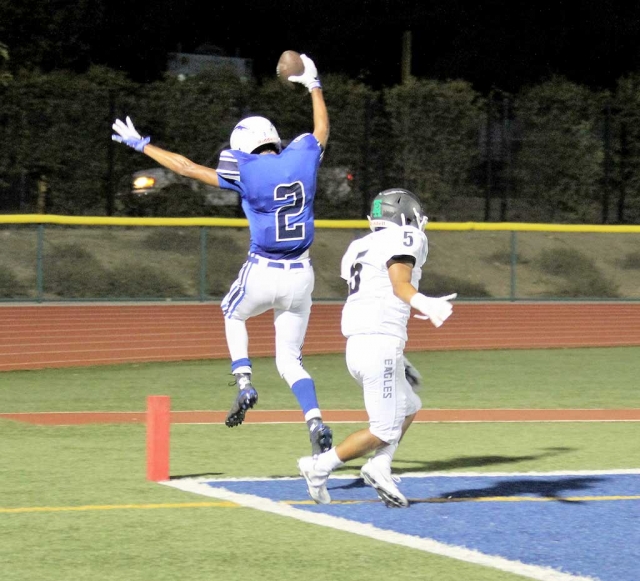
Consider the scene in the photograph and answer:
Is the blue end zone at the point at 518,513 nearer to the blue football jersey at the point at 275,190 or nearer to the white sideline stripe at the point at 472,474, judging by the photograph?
the white sideline stripe at the point at 472,474

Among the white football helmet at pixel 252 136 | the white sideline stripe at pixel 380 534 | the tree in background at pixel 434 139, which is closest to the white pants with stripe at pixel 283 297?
the white football helmet at pixel 252 136

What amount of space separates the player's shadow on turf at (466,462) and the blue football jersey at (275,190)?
1.66 m

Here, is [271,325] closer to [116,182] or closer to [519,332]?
[519,332]

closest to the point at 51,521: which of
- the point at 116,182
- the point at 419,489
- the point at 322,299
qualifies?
the point at 419,489

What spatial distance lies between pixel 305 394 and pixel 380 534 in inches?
66.9

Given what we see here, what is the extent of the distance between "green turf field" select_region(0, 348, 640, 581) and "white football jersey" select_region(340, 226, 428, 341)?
43.6 inches

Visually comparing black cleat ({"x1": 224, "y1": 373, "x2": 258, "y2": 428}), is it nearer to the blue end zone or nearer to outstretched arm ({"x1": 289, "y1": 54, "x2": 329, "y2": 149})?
the blue end zone

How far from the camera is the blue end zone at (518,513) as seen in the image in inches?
254

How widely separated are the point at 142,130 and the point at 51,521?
21.9 metres

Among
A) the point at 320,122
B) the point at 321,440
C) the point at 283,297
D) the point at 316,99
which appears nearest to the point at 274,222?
the point at 283,297

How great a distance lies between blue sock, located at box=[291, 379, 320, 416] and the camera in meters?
8.31

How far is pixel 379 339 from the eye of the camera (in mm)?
7344

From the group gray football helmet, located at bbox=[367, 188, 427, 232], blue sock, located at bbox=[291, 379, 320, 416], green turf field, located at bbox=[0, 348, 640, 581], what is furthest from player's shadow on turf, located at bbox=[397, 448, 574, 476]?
gray football helmet, located at bbox=[367, 188, 427, 232]

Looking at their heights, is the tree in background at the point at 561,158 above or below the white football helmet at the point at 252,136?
below
